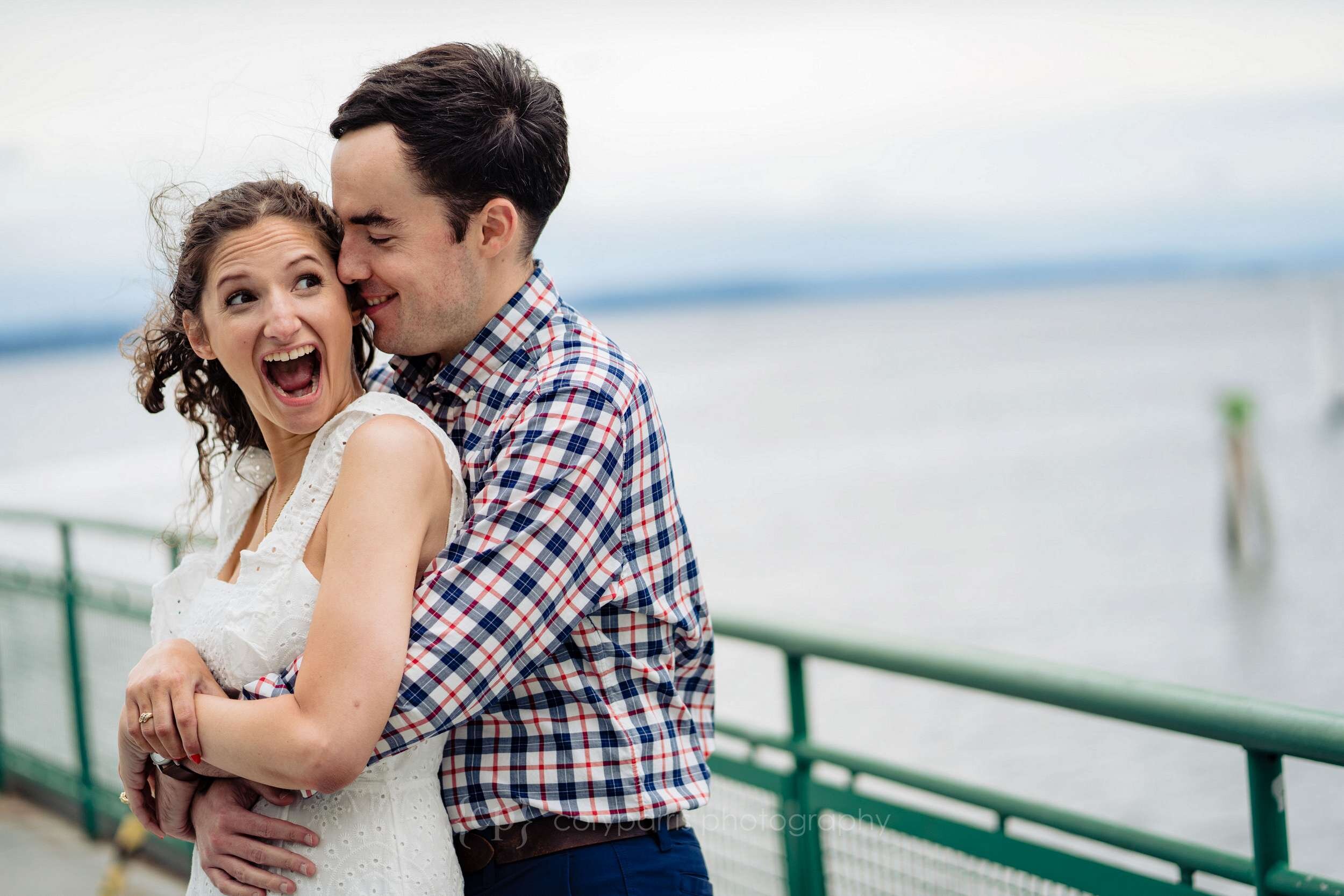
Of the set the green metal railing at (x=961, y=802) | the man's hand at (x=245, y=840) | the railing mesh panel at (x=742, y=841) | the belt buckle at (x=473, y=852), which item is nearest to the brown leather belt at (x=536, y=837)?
the belt buckle at (x=473, y=852)

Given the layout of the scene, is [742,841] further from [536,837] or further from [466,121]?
[466,121]

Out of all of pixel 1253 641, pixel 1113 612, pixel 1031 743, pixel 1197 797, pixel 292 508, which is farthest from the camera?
pixel 1113 612

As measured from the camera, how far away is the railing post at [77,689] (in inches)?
184

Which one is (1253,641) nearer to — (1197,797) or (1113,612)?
(1113,612)

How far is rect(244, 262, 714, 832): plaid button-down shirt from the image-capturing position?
162 centimetres

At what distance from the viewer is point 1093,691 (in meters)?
2.09

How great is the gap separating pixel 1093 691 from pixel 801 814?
0.85m

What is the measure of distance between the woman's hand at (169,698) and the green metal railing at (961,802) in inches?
49.7

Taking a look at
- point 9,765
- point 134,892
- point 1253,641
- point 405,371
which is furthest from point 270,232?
point 1253,641

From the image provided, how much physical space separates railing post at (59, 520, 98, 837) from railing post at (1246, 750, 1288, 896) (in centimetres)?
409

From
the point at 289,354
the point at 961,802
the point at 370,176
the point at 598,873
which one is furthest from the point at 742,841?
the point at 370,176

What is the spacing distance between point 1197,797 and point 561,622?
940cm

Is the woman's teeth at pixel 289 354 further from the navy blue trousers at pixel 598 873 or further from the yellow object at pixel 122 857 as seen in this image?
the yellow object at pixel 122 857

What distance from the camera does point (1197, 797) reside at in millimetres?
9742
